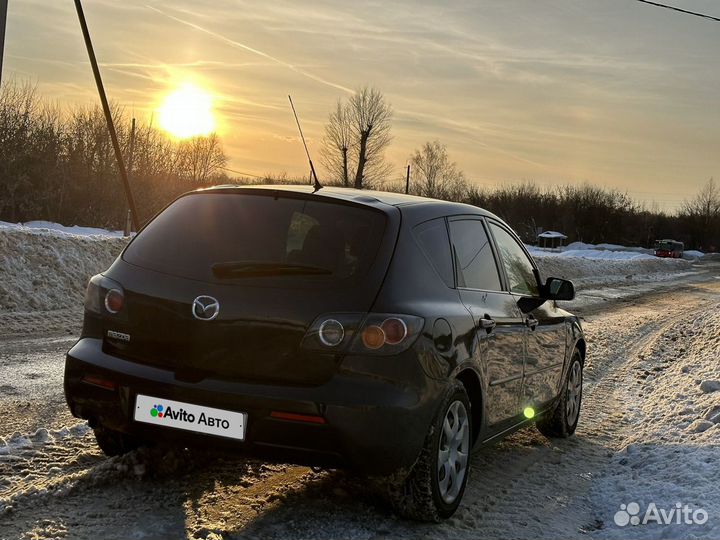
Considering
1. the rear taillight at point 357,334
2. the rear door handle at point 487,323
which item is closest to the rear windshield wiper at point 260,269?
the rear taillight at point 357,334

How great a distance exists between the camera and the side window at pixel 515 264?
16.7ft

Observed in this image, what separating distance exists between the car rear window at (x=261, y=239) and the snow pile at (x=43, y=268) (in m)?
8.22

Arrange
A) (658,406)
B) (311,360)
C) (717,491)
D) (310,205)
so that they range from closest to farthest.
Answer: (311,360)
(310,205)
(717,491)
(658,406)

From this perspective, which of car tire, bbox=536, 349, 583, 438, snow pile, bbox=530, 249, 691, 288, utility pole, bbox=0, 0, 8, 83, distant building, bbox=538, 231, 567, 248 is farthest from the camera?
distant building, bbox=538, 231, 567, 248

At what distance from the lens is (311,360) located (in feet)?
11.1

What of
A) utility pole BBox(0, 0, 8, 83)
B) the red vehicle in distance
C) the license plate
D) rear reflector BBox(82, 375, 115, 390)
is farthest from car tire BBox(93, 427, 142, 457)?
the red vehicle in distance

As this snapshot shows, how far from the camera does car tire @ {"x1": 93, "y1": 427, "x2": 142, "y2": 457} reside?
4168 millimetres

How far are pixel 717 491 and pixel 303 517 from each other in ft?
7.81

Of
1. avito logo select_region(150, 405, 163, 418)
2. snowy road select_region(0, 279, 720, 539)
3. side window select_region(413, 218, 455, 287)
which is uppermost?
side window select_region(413, 218, 455, 287)

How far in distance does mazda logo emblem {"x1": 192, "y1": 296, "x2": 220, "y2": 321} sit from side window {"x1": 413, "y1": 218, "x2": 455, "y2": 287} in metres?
1.10

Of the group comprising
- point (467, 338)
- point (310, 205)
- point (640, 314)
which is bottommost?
point (640, 314)

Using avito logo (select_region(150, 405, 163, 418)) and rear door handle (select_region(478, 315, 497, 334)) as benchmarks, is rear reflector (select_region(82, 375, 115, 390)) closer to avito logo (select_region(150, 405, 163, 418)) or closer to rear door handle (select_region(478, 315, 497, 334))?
avito logo (select_region(150, 405, 163, 418))

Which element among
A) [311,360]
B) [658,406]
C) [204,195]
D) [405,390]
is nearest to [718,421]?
[658,406]

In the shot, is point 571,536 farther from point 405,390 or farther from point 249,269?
point 249,269
